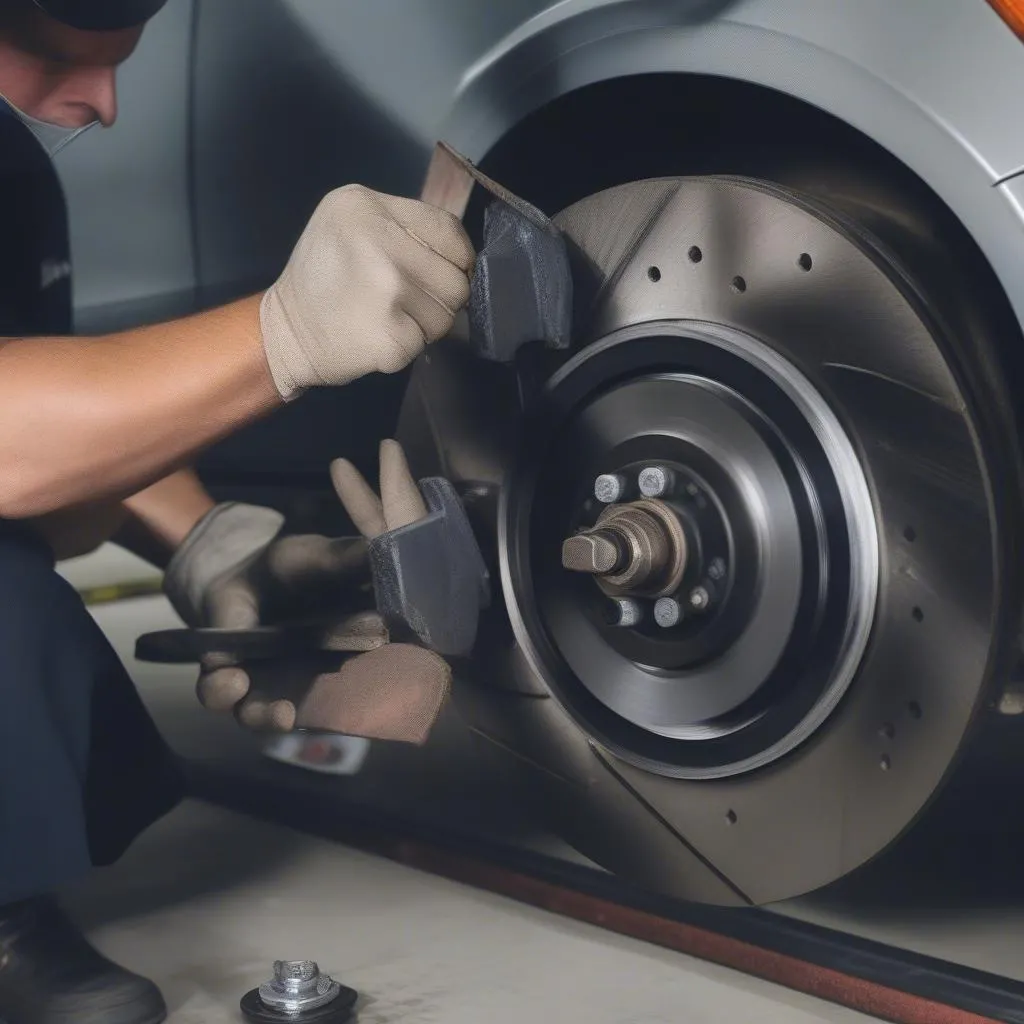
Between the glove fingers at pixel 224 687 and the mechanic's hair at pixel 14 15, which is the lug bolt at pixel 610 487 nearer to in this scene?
the glove fingers at pixel 224 687

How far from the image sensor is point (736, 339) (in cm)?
105

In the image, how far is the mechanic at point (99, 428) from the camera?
1038 millimetres

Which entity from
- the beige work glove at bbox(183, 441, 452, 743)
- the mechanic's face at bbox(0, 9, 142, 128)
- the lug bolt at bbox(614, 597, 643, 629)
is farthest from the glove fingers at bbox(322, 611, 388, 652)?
the mechanic's face at bbox(0, 9, 142, 128)

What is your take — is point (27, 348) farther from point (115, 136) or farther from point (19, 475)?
point (115, 136)

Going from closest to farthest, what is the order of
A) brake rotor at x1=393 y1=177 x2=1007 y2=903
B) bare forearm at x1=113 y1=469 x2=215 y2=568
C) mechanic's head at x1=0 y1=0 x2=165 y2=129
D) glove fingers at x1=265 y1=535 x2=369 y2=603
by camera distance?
brake rotor at x1=393 y1=177 x2=1007 y2=903 → mechanic's head at x1=0 y1=0 x2=165 y2=129 → glove fingers at x1=265 y1=535 x2=369 y2=603 → bare forearm at x1=113 y1=469 x2=215 y2=568

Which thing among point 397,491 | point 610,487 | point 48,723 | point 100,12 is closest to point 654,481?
point 610,487

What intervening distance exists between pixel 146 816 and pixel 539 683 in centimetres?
41

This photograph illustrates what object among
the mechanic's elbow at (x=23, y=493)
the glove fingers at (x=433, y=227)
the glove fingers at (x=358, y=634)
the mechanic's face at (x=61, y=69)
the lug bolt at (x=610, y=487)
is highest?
the mechanic's face at (x=61, y=69)

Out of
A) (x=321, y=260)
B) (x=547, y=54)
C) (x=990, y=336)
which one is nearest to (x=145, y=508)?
(x=321, y=260)

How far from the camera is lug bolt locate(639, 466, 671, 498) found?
1.08 meters

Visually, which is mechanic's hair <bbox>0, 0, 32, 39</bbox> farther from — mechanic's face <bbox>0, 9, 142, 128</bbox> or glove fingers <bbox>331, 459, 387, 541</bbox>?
glove fingers <bbox>331, 459, 387, 541</bbox>

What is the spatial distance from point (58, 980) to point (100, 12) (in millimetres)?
798

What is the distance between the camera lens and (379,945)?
123 centimetres

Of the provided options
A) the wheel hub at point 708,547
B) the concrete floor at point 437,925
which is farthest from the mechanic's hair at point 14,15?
the concrete floor at point 437,925
